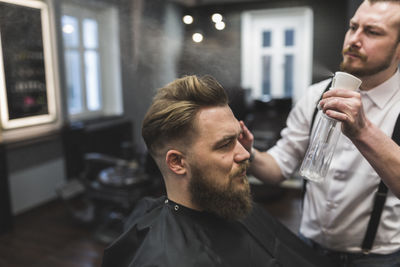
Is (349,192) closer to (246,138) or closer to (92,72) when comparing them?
(246,138)

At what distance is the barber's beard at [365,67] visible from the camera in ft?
3.28

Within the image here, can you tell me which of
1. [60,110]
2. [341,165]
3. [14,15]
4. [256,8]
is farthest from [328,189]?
[60,110]

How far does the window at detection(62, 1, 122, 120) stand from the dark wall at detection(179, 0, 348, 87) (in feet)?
2.92

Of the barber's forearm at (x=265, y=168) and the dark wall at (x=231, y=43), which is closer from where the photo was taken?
the dark wall at (x=231, y=43)

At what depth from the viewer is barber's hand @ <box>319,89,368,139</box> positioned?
83 cm

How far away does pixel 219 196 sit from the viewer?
3.42 ft

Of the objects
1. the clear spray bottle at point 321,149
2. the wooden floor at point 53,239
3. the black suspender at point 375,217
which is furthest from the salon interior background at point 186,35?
the wooden floor at point 53,239

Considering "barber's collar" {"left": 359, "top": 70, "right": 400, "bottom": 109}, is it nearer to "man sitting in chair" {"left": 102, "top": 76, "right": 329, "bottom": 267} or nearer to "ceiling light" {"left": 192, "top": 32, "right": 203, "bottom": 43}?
"man sitting in chair" {"left": 102, "top": 76, "right": 329, "bottom": 267}

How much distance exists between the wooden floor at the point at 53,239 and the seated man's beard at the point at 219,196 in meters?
1.51

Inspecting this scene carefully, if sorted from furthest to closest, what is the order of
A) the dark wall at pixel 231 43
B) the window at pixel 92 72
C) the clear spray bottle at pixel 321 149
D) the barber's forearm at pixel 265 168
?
the window at pixel 92 72 < the barber's forearm at pixel 265 168 < the dark wall at pixel 231 43 < the clear spray bottle at pixel 321 149

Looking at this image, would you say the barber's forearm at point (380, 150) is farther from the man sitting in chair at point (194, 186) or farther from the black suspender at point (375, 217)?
the man sitting in chair at point (194, 186)

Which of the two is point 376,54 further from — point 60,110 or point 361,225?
point 60,110

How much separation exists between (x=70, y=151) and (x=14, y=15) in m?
3.25

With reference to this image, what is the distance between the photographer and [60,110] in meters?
3.97
